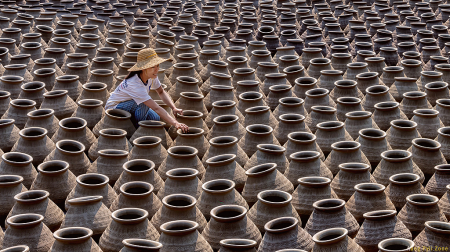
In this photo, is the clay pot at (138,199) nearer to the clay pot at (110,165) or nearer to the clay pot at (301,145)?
the clay pot at (110,165)

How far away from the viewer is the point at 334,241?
341 centimetres

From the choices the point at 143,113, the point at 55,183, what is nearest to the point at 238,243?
the point at 55,183

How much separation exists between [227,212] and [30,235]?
4.22ft

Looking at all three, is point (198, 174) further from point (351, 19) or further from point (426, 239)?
point (351, 19)

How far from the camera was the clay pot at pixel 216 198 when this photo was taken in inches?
160

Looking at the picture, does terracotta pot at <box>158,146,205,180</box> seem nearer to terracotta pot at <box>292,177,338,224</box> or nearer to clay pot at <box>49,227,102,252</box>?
terracotta pot at <box>292,177,338,224</box>

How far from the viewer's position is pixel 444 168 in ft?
14.2

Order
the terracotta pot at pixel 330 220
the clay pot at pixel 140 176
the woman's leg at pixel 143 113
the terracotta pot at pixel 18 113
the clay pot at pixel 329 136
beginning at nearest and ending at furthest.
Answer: the terracotta pot at pixel 330 220 → the clay pot at pixel 140 176 → the clay pot at pixel 329 136 → the woman's leg at pixel 143 113 → the terracotta pot at pixel 18 113

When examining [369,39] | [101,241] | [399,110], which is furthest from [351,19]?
[101,241]

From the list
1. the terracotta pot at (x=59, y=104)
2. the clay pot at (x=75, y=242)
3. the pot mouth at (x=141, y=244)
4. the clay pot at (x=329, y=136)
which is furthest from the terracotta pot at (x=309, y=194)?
the terracotta pot at (x=59, y=104)

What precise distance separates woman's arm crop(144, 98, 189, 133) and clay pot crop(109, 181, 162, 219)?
0.91 metres

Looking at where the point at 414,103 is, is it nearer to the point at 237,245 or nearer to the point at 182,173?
the point at 182,173

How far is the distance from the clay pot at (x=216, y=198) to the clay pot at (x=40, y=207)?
3.32ft

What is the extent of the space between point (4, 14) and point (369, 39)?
517 cm
